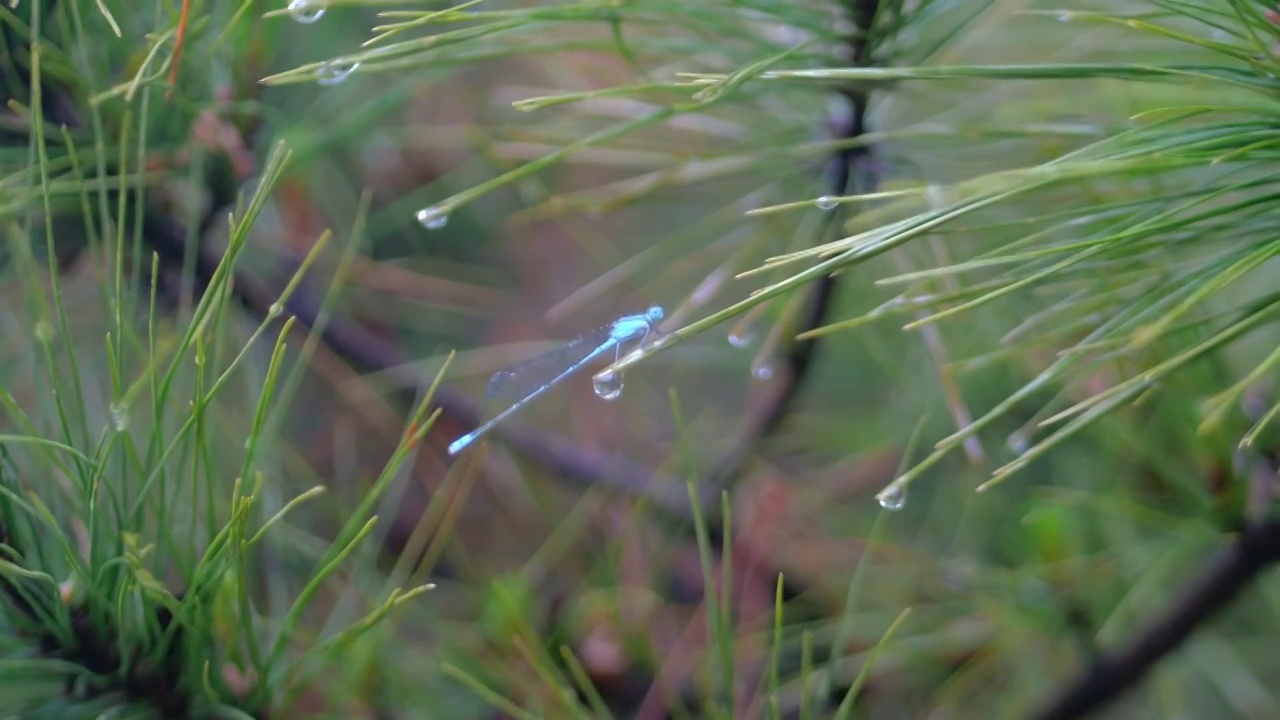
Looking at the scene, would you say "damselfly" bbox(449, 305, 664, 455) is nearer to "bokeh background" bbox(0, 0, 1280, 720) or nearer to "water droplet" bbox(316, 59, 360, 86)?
"bokeh background" bbox(0, 0, 1280, 720)

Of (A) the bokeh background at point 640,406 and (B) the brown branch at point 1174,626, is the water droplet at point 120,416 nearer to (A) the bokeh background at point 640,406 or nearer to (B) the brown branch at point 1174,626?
(A) the bokeh background at point 640,406

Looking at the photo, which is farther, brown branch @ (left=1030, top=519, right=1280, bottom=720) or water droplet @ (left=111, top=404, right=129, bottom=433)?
brown branch @ (left=1030, top=519, right=1280, bottom=720)

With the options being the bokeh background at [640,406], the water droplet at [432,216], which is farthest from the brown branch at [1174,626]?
the water droplet at [432,216]

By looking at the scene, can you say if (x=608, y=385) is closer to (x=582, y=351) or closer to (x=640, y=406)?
(x=582, y=351)

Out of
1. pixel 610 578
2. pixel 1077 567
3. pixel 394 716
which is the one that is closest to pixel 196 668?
pixel 394 716

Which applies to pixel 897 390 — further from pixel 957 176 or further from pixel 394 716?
pixel 394 716

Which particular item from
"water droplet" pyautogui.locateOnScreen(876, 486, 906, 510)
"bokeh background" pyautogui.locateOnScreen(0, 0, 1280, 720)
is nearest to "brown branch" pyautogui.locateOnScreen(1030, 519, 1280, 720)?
"bokeh background" pyautogui.locateOnScreen(0, 0, 1280, 720)
